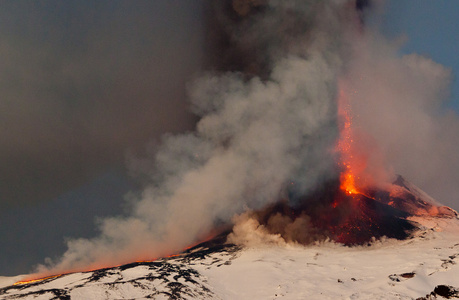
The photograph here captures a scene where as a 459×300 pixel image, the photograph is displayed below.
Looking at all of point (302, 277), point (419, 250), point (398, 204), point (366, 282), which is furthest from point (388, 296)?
point (398, 204)

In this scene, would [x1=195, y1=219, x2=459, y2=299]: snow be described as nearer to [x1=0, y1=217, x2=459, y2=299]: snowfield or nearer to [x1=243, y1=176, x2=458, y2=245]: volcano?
[x1=0, y1=217, x2=459, y2=299]: snowfield

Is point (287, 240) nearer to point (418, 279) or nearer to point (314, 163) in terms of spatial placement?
point (314, 163)

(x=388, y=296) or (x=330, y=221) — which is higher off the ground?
(x=330, y=221)

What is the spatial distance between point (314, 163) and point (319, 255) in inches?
763

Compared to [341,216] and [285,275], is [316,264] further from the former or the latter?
[341,216]

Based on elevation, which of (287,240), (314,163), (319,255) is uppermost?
(314,163)

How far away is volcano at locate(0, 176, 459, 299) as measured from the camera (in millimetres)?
40156

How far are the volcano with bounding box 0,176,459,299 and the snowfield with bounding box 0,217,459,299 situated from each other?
108 mm

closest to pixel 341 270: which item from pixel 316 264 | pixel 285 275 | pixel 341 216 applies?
pixel 316 264

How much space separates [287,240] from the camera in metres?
60.9

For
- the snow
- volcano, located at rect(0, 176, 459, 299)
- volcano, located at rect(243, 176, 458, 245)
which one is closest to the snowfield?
the snow

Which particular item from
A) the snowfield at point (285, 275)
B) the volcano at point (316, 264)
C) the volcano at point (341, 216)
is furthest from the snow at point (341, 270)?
the volcano at point (341, 216)

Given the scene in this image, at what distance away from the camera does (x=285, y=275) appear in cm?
4703

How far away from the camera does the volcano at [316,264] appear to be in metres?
40.2
